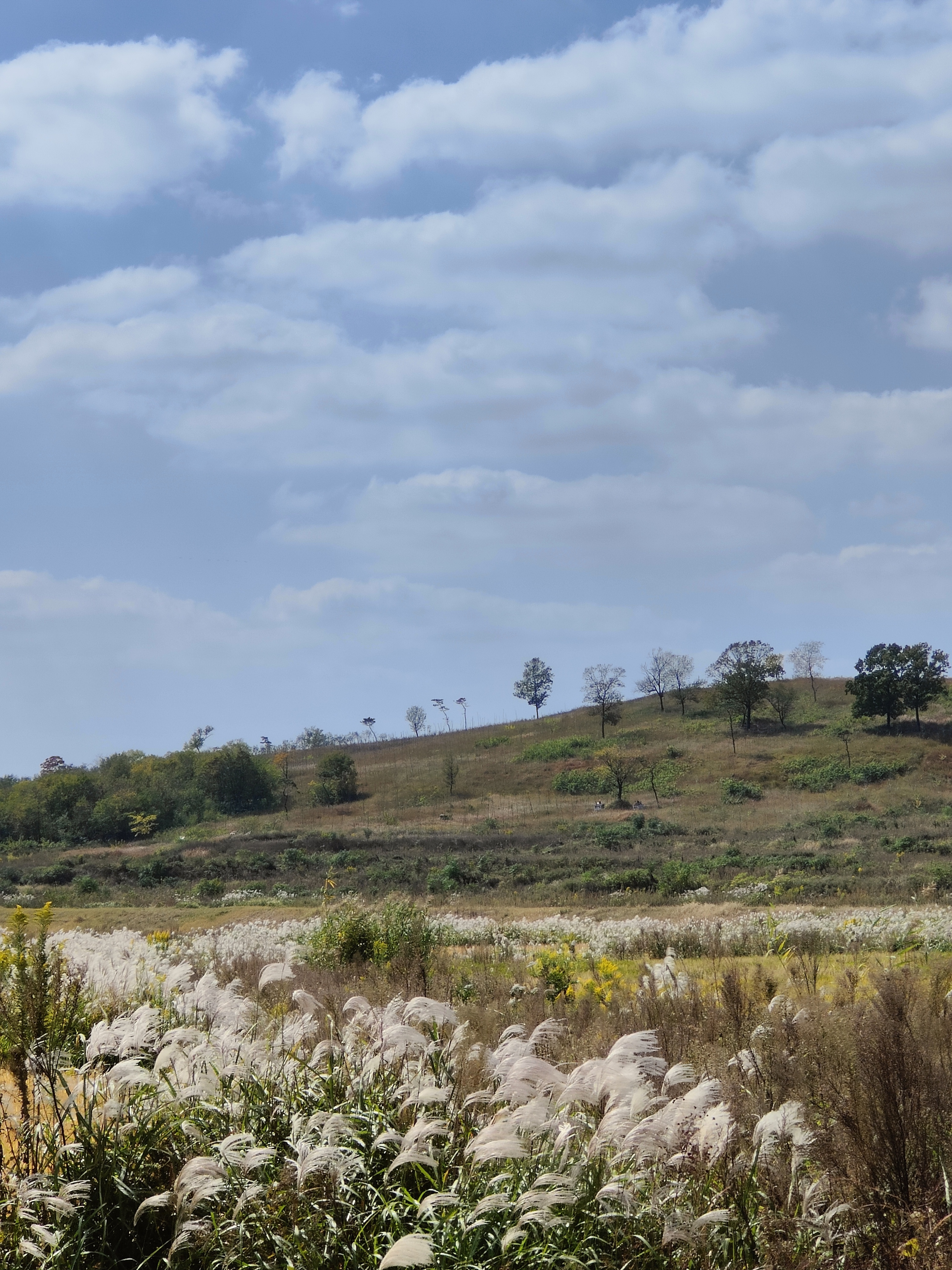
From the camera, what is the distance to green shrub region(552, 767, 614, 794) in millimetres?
72625

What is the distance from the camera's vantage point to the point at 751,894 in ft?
75.5

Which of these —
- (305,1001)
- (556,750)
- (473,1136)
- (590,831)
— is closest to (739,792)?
(590,831)

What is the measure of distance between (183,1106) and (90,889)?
33201 mm

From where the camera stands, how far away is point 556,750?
85.9 meters

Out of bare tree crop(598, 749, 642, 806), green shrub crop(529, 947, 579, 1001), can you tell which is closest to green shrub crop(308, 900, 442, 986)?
green shrub crop(529, 947, 579, 1001)

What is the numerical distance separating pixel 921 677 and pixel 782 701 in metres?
13.1

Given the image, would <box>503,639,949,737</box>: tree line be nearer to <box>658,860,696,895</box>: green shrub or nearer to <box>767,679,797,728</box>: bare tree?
<box>767,679,797,728</box>: bare tree

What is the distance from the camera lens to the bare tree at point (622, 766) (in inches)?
2835

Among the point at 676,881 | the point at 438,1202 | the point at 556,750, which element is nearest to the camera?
the point at 438,1202

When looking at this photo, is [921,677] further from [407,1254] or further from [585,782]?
[407,1254]

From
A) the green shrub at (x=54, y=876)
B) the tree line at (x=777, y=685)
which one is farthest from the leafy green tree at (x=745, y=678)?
the green shrub at (x=54, y=876)

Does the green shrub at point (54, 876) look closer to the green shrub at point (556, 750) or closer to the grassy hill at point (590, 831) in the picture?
the grassy hill at point (590, 831)

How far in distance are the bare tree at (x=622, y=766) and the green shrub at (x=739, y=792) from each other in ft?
22.1

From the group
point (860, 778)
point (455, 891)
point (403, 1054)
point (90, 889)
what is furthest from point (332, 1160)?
point (860, 778)
